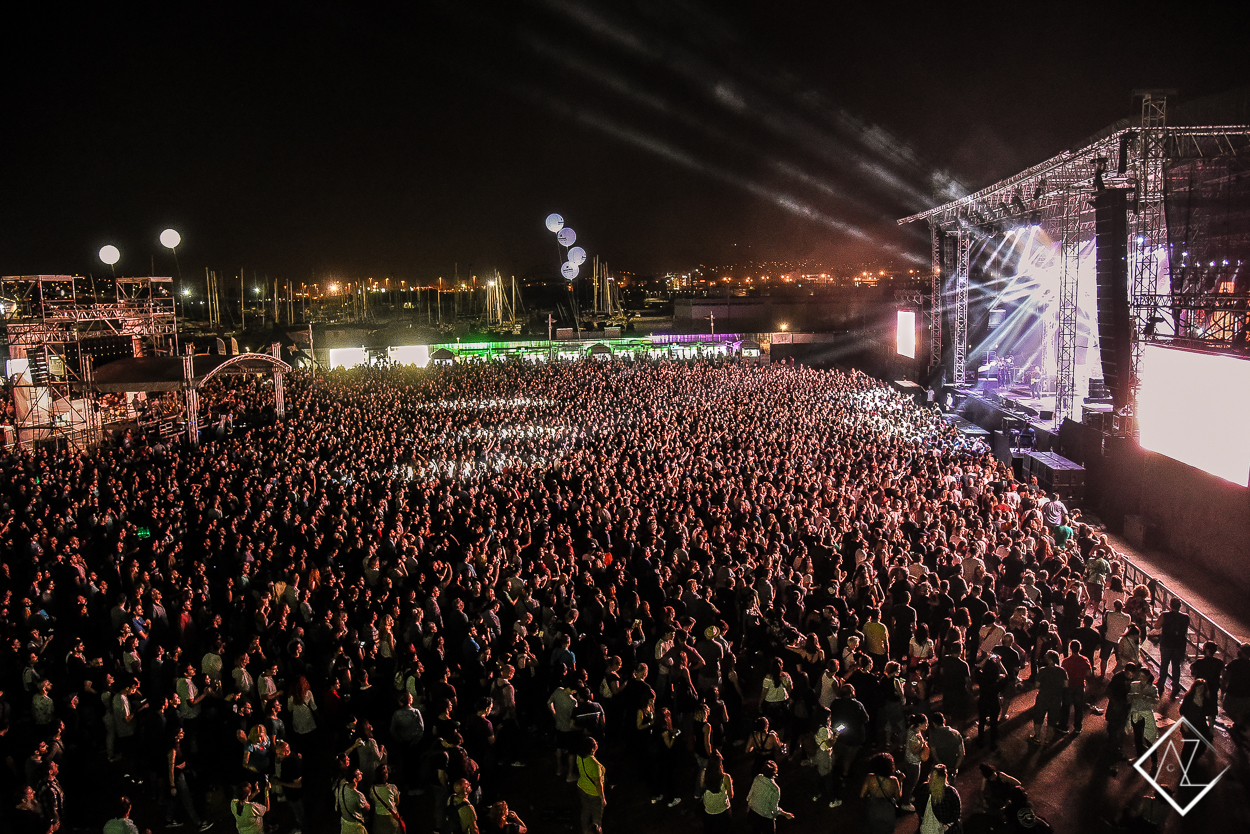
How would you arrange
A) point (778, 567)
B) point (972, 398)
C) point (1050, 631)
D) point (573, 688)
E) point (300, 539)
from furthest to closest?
point (972, 398) → point (300, 539) → point (778, 567) → point (1050, 631) → point (573, 688)

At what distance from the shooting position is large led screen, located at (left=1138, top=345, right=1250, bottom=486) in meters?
9.48

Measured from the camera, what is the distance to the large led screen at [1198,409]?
31.1ft

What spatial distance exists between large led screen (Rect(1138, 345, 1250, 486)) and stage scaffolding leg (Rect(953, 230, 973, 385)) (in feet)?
34.3

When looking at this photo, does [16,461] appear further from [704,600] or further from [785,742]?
[785,742]

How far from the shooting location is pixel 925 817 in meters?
4.16

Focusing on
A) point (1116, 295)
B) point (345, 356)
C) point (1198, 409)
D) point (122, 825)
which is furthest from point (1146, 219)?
point (345, 356)

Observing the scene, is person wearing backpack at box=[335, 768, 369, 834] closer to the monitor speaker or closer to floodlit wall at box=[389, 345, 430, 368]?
the monitor speaker

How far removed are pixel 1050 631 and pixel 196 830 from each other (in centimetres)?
652

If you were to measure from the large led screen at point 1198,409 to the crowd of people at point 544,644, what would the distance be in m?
2.11

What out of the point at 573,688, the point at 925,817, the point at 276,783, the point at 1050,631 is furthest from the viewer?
the point at 1050,631

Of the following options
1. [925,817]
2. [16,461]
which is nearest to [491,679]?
[925,817]

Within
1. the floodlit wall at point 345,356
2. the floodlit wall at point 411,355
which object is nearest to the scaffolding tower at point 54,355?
the floodlit wall at point 345,356

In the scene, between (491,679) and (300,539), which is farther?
(300,539)

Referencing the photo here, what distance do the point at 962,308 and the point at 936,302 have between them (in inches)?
46.1
